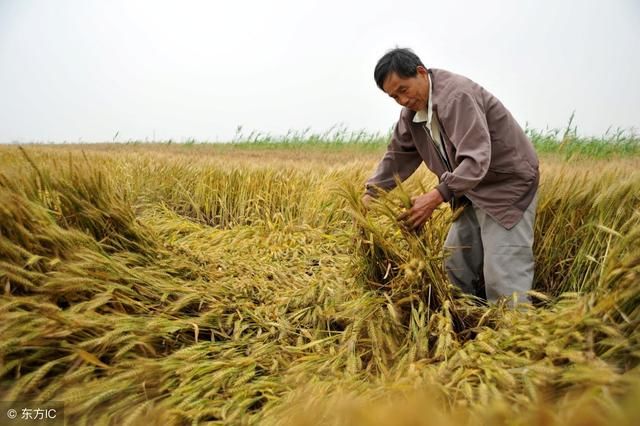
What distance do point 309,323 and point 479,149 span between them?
1209mm

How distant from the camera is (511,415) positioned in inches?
36.8

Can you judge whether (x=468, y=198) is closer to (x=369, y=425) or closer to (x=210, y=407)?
(x=210, y=407)

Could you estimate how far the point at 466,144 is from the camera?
2156 mm

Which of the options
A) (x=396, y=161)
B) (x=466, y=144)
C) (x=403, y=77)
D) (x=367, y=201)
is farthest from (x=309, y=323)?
(x=403, y=77)

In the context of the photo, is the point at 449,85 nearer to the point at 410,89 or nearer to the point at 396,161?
the point at 410,89

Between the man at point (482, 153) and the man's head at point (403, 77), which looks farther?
the man's head at point (403, 77)

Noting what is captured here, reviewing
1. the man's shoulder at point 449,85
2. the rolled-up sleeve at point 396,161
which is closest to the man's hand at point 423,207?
the man's shoulder at point 449,85

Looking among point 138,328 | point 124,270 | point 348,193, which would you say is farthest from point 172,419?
point 348,193

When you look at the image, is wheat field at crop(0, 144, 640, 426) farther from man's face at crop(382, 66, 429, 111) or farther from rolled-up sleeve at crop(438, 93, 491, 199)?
man's face at crop(382, 66, 429, 111)

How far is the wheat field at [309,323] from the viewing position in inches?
50.3

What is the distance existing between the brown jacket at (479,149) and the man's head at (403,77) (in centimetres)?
8

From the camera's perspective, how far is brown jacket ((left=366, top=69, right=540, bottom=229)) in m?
2.12

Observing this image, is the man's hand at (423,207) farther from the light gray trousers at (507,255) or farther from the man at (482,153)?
the light gray trousers at (507,255)

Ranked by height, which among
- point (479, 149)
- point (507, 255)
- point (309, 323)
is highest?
point (479, 149)
